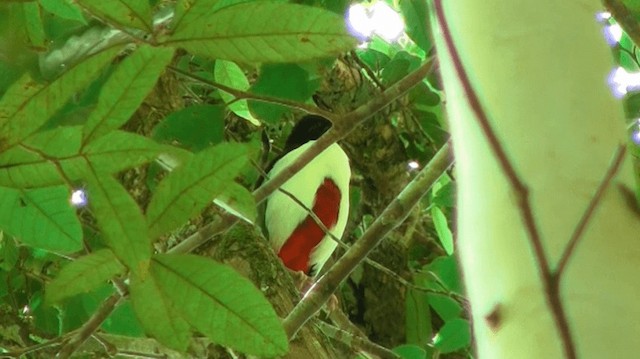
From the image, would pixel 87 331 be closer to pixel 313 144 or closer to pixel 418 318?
pixel 313 144

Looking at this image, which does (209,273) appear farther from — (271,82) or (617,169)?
(271,82)

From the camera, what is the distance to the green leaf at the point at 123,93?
2.27 ft

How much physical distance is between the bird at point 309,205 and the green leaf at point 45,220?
1094mm

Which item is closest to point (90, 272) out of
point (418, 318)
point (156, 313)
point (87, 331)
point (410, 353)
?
point (156, 313)

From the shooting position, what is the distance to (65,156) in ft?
2.33

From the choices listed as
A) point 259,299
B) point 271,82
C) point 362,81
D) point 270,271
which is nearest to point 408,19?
point 271,82

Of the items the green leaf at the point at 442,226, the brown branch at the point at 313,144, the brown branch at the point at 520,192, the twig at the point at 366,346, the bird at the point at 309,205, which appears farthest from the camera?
the bird at the point at 309,205

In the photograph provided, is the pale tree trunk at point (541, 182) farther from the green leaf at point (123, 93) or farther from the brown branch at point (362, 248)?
the brown branch at point (362, 248)

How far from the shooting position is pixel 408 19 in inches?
51.2

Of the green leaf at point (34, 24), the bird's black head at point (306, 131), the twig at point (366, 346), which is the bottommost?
the twig at point (366, 346)

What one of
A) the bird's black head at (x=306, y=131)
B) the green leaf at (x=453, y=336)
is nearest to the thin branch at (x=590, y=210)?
the green leaf at (x=453, y=336)

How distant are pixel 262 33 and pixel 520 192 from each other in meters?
0.44

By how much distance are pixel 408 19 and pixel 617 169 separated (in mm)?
998

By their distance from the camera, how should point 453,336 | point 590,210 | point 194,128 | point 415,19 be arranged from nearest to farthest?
1. point 590,210
2. point 194,128
3. point 415,19
4. point 453,336
